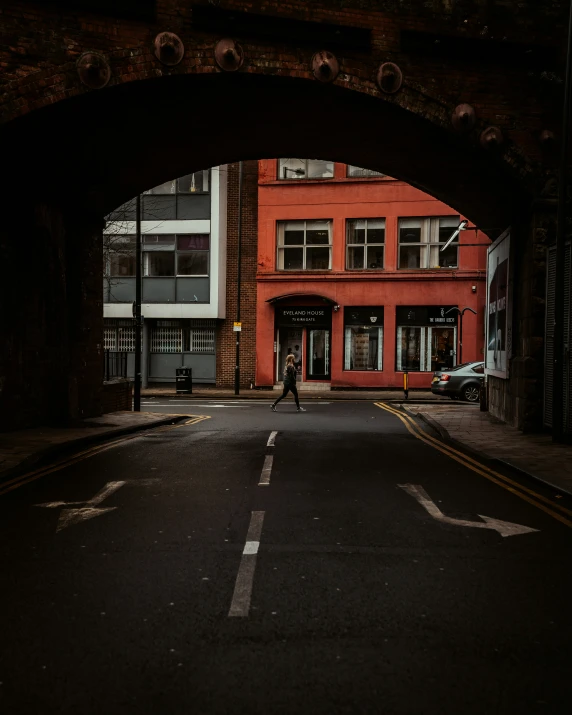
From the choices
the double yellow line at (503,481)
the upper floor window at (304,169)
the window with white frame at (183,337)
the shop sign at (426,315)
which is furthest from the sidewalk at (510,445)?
the upper floor window at (304,169)

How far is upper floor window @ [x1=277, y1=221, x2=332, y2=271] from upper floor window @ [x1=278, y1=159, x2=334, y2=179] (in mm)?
2242

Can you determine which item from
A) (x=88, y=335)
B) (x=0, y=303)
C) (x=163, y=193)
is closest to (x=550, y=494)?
(x=0, y=303)

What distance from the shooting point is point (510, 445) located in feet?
42.6

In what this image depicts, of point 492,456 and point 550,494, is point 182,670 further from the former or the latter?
point 492,456

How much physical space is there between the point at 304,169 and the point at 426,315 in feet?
30.6

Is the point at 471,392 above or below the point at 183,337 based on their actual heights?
below

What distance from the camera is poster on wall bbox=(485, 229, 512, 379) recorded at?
56.5ft

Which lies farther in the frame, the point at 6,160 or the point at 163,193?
the point at 163,193

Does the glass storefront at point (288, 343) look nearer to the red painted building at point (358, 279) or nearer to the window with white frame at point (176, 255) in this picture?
the red painted building at point (358, 279)

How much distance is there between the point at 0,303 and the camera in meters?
13.6

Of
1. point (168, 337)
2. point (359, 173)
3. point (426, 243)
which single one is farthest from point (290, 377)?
point (359, 173)

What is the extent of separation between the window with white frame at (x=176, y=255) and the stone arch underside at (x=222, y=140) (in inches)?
646

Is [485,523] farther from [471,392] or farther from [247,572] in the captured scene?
[471,392]

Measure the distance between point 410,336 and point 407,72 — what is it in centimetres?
2000
